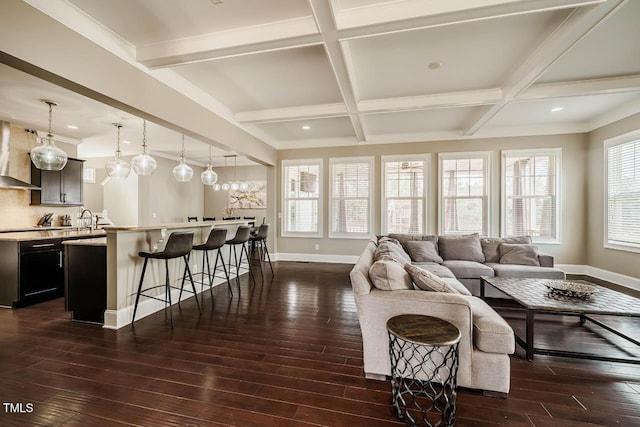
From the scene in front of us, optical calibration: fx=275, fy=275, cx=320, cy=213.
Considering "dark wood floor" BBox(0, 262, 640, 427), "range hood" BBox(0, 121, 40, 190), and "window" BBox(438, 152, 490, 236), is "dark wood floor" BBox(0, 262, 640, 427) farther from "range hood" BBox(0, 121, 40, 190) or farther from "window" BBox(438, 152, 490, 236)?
"window" BBox(438, 152, 490, 236)

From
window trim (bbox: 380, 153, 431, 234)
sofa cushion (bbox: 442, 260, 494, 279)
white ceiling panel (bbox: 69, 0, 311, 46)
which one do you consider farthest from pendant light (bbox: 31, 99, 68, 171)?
window trim (bbox: 380, 153, 431, 234)

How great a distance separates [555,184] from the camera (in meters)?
5.50

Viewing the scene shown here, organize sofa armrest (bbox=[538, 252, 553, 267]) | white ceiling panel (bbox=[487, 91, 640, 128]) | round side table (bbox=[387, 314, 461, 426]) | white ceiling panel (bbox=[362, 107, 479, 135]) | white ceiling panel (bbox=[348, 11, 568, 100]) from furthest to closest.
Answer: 1. white ceiling panel (bbox=[362, 107, 479, 135])
2. white ceiling panel (bbox=[487, 91, 640, 128])
3. sofa armrest (bbox=[538, 252, 553, 267])
4. white ceiling panel (bbox=[348, 11, 568, 100])
5. round side table (bbox=[387, 314, 461, 426])

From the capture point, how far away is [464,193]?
19.4ft

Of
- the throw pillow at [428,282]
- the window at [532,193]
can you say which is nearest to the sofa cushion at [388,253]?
the throw pillow at [428,282]

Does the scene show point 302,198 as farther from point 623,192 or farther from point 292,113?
point 623,192

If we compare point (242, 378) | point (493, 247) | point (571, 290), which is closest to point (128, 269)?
point (242, 378)

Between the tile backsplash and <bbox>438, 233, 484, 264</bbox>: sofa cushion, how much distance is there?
7570 mm

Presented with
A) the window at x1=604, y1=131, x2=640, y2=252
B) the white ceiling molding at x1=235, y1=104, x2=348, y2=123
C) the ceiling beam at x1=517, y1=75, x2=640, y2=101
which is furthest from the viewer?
the white ceiling molding at x1=235, y1=104, x2=348, y2=123

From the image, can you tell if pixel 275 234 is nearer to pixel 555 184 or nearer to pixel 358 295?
pixel 358 295

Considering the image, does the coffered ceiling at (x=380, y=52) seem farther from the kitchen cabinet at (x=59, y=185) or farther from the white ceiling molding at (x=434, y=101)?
the kitchen cabinet at (x=59, y=185)

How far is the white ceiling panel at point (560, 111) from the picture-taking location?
14.0 feet

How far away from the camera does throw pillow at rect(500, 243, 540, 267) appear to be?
158 inches

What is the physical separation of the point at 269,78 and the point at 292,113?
1.08 metres
